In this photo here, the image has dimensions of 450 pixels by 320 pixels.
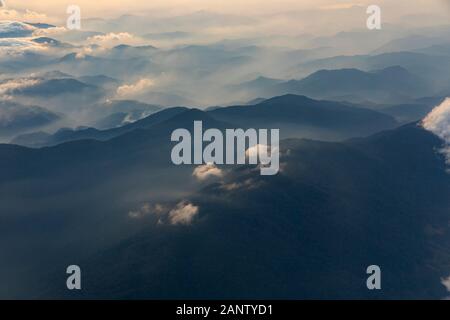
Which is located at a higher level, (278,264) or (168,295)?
(278,264)

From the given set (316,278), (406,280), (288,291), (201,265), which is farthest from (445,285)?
(201,265)
